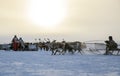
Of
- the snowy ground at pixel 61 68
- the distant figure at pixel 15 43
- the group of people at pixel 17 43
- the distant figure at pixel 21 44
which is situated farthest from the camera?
the distant figure at pixel 21 44

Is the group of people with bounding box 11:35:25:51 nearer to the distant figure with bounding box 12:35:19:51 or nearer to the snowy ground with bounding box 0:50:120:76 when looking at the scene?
the distant figure with bounding box 12:35:19:51

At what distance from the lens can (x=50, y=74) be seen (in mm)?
9711

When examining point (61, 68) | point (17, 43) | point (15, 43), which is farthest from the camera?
point (17, 43)

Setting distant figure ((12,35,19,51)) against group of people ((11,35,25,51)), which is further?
group of people ((11,35,25,51))

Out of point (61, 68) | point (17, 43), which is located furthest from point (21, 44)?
point (61, 68)

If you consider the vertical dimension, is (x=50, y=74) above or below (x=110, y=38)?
below

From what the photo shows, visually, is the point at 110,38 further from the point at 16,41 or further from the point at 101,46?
the point at 16,41

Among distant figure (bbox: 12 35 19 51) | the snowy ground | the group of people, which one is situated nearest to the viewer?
the snowy ground

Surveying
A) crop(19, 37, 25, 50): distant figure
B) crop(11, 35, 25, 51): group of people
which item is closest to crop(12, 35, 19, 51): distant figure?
crop(11, 35, 25, 51): group of people

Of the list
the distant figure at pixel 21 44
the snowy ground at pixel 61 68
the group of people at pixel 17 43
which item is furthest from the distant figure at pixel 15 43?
the snowy ground at pixel 61 68

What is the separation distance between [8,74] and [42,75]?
100 centimetres

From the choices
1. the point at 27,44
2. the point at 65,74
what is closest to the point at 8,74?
the point at 65,74

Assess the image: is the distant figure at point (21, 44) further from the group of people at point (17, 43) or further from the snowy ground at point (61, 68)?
the snowy ground at point (61, 68)

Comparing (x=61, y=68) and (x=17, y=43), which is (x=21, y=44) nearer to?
(x=17, y=43)
